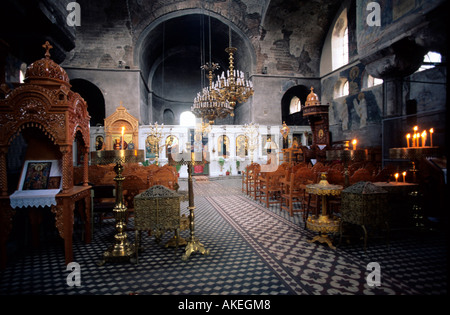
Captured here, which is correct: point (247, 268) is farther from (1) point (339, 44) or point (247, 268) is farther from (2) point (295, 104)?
(2) point (295, 104)

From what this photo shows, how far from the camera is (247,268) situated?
3131mm

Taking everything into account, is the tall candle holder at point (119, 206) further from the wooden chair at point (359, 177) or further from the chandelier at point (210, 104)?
the chandelier at point (210, 104)

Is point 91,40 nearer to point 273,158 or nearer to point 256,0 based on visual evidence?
point 256,0

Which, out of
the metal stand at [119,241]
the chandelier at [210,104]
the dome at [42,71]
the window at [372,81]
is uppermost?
the window at [372,81]

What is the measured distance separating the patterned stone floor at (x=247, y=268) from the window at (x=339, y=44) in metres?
15.1

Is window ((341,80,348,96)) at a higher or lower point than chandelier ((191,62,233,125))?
higher

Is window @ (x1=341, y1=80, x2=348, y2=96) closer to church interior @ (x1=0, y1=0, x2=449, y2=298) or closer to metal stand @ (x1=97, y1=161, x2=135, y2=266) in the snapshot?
church interior @ (x1=0, y1=0, x2=449, y2=298)

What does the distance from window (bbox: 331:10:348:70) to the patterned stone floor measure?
1507 cm

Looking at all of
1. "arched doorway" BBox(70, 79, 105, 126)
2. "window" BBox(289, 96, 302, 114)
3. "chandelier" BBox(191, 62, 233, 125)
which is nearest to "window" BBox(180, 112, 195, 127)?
"arched doorway" BBox(70, 79, 105, 126)

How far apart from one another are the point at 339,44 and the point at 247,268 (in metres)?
17.8

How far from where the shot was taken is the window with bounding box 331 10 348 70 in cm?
1602

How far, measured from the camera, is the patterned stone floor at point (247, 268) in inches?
105

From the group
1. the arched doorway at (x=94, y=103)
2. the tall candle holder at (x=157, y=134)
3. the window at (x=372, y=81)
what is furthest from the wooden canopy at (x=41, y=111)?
the arched doorway at (x=94, y=103)
